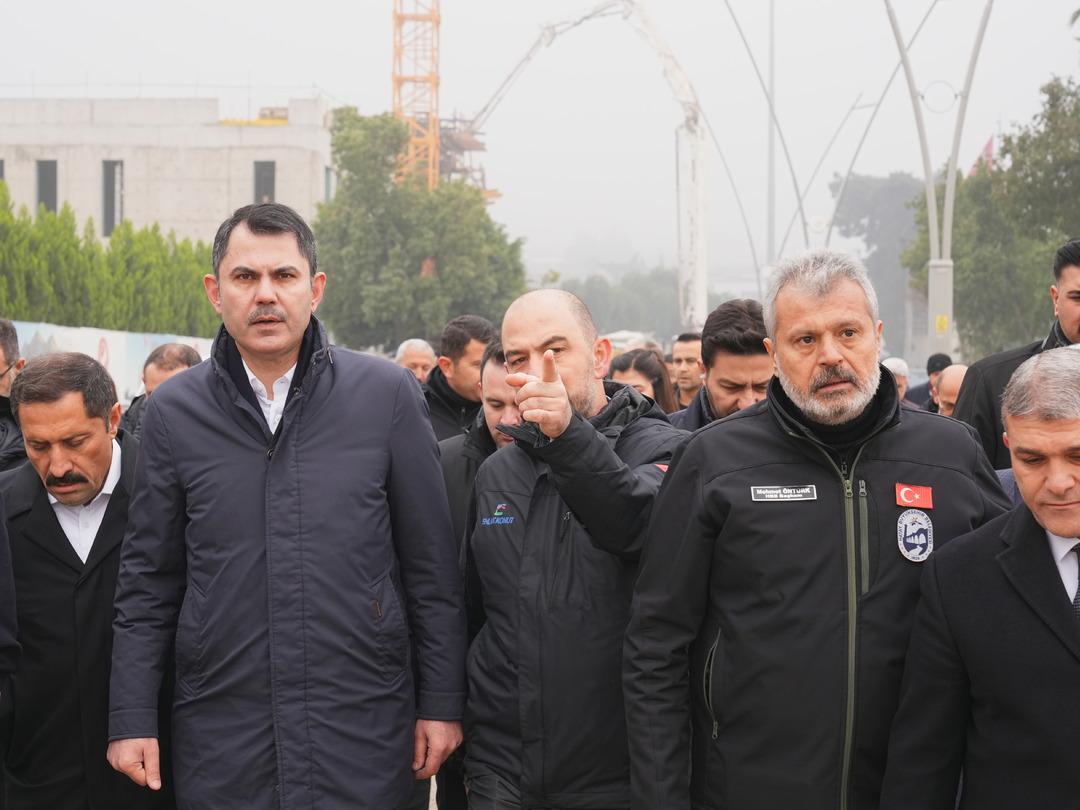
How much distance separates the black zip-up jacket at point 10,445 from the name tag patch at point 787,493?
3016 mm

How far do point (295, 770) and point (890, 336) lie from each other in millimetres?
125253

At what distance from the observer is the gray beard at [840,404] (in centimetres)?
334

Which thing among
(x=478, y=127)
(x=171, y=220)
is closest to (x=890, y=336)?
(x=478, y=127)

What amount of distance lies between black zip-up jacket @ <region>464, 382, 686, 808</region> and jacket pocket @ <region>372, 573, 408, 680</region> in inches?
8.9

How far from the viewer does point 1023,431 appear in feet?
10.0

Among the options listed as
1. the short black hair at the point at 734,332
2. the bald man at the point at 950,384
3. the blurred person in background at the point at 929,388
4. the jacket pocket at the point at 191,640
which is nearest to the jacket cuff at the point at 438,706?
the jacket pocket at the point at 191,640

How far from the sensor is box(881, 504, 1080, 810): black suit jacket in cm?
294

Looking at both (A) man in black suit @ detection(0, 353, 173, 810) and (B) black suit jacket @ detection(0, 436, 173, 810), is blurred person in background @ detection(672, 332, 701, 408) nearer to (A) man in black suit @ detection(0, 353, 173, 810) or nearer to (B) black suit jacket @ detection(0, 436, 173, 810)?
(A) man in black suit @ detection(0, 353, 173, 810)

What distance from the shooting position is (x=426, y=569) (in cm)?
386

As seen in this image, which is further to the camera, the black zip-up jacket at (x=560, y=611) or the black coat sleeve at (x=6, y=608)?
the black coat sleeve at (x=6, y=608)

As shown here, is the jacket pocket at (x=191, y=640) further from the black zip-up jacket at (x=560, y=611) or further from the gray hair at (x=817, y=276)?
the gray hair at (x=817, y=276)

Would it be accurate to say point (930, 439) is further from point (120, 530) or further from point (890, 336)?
point (890, 336)

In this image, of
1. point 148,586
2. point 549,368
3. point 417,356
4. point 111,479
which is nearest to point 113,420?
point 111,479

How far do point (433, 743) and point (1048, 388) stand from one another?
1883mm
